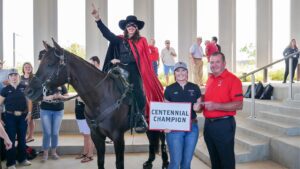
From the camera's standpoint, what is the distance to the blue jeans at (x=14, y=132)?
573cm

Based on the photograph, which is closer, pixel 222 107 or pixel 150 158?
pixel 222 107

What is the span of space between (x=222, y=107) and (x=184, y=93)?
51cm

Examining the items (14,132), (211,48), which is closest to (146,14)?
(211,48)

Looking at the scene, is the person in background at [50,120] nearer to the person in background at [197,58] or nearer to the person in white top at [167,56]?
the person in white top at [167,56]

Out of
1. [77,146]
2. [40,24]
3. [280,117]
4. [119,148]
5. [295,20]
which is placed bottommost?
[77,146]

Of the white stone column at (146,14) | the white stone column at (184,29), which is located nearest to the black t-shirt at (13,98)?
the white stone column at (146,14)

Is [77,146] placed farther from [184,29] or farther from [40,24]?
[184,29]

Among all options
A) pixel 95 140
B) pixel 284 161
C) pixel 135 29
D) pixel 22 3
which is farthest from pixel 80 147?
pixel 22 3

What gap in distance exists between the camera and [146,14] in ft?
44.5

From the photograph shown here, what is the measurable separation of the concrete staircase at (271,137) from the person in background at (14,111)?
10.5ft

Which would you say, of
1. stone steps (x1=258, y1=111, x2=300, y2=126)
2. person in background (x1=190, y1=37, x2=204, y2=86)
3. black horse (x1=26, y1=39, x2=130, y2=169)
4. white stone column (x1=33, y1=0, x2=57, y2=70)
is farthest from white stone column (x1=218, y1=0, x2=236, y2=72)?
black horse (x1=26, y1=39, x2=130, y2=169)

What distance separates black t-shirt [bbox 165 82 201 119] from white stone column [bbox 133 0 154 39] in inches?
389

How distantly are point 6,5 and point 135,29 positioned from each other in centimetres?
1041

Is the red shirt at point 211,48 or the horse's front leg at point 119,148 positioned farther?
the red shirt at point 211,48
